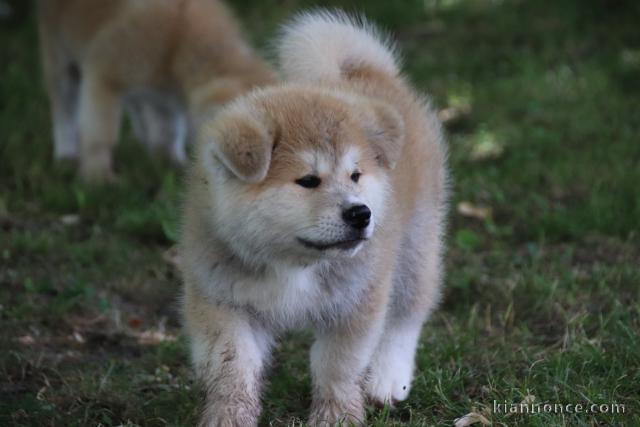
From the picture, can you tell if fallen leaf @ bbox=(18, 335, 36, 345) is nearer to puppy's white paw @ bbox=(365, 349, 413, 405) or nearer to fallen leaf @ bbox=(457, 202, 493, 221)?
puppy's white paw @ bbox=(365, 349, 413, 405)

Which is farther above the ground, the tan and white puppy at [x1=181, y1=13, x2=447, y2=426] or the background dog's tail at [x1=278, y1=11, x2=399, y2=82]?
the background dog's tail at [x1=278, y1=11, x2=399, y2=82]

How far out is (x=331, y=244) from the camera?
3.45m

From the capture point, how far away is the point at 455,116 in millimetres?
7914

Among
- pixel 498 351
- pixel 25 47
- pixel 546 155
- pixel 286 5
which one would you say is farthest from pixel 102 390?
pixel 286 5

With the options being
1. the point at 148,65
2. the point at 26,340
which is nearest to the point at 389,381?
the point at 26,340

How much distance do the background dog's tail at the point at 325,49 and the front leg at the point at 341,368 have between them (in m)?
1.13

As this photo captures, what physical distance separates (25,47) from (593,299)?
20.9ft

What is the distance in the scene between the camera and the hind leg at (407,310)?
4.23m

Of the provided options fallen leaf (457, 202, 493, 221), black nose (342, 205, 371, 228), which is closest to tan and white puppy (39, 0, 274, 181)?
fallen leaf (457, 202, 493, 221)

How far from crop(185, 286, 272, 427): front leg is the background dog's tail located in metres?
1.18

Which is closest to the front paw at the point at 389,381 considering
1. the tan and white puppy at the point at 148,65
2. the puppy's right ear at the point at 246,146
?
the puppy's right ear at the point at 246,146

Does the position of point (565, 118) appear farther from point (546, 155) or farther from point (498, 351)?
point (498, 351)

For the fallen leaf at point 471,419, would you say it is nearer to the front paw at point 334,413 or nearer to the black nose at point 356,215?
the front paw at point 334,413

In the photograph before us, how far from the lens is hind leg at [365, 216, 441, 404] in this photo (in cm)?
423
